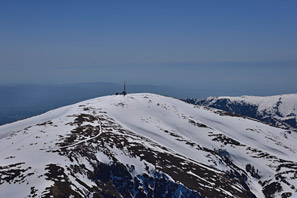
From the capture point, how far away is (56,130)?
132 metres

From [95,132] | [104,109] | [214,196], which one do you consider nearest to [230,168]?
[214,196]

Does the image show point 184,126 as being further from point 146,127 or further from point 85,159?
point 85,159

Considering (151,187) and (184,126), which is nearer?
(151,187)

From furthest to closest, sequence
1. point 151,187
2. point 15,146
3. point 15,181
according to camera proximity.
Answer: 1. point 15,146
2. point 151,187
3. point 15,181

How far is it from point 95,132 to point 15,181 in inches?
2115

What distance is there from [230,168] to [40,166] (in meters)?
94.6

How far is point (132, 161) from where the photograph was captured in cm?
11331

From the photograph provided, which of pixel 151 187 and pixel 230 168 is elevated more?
pixel 151 187

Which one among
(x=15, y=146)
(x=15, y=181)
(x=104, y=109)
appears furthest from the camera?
(x=104, y=109)

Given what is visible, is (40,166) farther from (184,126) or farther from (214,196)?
(184,126)

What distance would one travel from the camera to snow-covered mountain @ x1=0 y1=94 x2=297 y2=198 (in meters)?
89.4

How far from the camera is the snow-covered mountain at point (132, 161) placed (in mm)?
89375

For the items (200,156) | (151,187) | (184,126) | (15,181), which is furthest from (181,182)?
(184,126)

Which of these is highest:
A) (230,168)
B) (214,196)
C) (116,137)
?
(116,137)
